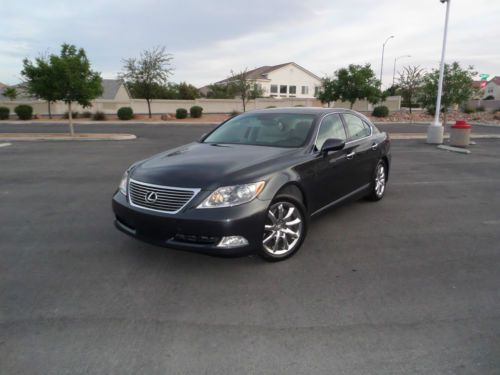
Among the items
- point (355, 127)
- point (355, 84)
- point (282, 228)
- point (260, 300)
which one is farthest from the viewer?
point (355, 84)

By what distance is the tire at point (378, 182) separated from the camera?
6273 mm

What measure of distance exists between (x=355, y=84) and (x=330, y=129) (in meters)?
27.3

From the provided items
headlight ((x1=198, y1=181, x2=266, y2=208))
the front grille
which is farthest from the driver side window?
the front grille

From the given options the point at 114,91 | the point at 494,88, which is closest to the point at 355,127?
the point at 114,91

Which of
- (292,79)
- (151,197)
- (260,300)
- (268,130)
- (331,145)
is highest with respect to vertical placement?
(292,79)

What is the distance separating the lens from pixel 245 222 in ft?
11.9

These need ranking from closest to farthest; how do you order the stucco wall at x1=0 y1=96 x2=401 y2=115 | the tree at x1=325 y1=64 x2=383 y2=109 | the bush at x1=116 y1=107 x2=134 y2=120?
the tree at x1=325 y1=64 x2=383 y2=109 < the bush at x1=116 y1=107 x2=134 y2=120 < the stucco wall at x1=0 y1=96 x2=401 y2=115

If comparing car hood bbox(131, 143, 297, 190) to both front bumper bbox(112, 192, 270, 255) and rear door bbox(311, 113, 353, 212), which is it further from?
rear door bbox(311, 113, 353, 212)

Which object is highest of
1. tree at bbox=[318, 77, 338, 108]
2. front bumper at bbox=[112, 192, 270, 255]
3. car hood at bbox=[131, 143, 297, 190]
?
tree at bbox=[318, 77, 338, 108]

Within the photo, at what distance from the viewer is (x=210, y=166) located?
3992mm

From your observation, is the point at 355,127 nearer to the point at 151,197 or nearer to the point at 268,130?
the point at 268,130

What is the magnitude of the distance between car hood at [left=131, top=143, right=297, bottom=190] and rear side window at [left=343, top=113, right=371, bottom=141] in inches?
60.5

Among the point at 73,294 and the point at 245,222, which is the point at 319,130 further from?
the point at 73,294

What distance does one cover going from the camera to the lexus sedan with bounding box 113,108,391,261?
3615 millimetres
